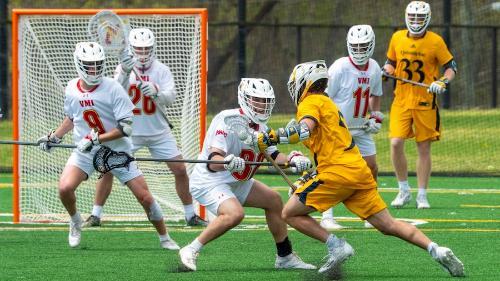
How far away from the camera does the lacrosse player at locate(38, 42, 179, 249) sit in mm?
10297

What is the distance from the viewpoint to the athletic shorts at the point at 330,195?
873 centimetres

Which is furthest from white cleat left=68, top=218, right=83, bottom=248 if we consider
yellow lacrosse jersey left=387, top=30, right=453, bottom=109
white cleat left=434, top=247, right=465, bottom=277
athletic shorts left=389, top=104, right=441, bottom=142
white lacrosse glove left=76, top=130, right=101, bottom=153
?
yellow lacrosse jersey left=387, top=30, right=453, bottom=109

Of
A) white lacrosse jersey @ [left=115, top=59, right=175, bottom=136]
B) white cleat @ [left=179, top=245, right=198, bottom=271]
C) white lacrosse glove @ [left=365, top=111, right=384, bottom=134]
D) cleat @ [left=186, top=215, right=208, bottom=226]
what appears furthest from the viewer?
cleat @ [left=186, top=215, right=208, bottom=226]

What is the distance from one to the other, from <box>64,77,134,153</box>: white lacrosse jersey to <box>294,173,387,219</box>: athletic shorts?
83.8 inches

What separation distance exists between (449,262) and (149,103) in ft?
13.8

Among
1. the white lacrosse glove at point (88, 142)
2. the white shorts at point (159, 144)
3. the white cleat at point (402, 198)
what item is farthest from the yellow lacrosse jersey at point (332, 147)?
the white cleat at point (402, 198)

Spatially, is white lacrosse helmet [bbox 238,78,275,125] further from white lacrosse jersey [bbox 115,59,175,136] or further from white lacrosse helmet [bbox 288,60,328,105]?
white lacrosse jersey [bbox 115,59,175,136]

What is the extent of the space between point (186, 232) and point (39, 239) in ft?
4.39

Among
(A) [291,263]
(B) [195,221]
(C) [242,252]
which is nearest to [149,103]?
(B) [195,221]

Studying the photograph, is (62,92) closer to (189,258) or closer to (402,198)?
(402,198)

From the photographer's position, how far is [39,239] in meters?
11.0

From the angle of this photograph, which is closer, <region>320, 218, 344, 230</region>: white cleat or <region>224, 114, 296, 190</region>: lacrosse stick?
<region>224, 114, 296, 190</region>: lacrosse stick

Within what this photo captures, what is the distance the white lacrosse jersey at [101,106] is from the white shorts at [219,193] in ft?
4.35

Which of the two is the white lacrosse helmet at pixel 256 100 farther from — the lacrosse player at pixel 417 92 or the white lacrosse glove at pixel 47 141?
the lacrosse player at pixel 417 92
